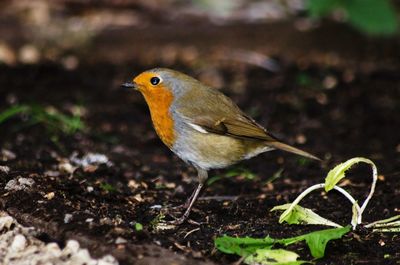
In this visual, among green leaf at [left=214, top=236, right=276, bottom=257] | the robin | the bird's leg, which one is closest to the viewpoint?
green leaf at [left=214, top=236, right=276, bottom=257]

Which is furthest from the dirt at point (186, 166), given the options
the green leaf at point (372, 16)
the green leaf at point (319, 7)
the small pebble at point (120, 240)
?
the green leaf at point (319, 7)

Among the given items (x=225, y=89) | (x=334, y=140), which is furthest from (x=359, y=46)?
(x=334, y=140)

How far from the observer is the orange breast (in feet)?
14.8

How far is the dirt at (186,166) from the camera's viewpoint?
345 centimetres

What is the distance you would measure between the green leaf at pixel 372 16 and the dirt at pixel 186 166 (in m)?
0.40

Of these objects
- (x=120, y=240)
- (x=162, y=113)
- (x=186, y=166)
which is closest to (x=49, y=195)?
(x=120, y=240)

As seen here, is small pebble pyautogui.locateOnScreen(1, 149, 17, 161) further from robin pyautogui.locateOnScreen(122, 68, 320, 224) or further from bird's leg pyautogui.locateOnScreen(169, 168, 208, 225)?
bird's leg pyautogui.locateOnScreen(169, 168, 208, 225)

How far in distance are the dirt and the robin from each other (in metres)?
0.27

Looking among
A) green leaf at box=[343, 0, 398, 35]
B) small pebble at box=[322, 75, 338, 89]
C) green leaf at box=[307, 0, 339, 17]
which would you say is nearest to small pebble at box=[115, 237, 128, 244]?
small pebble at box=[322, 75, 338, 89]

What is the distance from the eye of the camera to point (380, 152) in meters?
5.62

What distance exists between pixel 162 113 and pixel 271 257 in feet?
5.05

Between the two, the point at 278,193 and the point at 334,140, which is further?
the point at 334,140

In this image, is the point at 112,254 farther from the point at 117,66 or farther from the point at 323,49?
the point at 323,49

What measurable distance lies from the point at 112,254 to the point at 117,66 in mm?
4523
